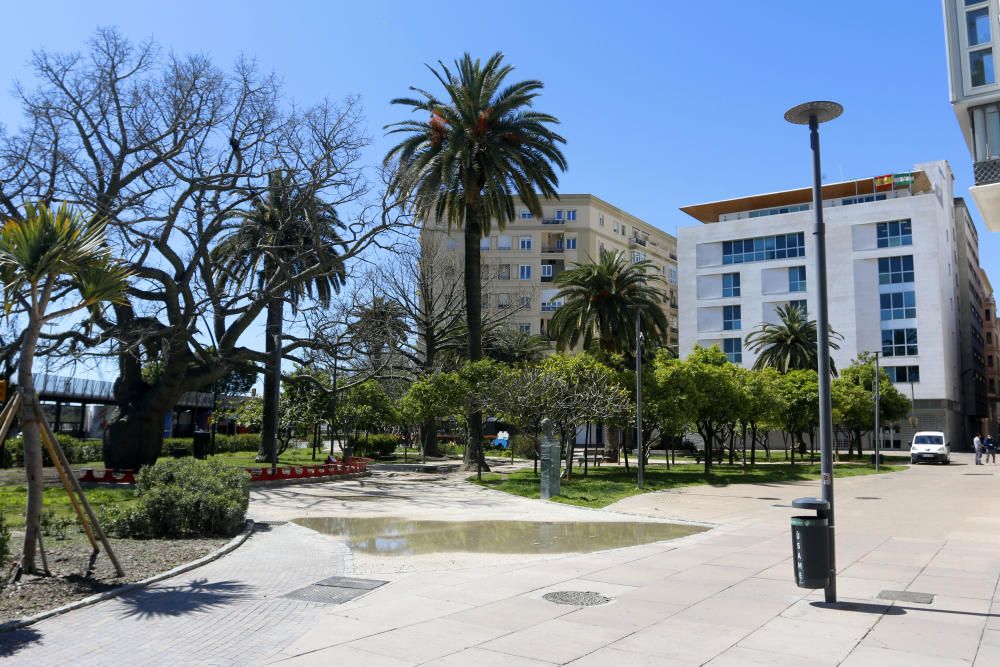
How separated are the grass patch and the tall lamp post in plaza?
499 inches

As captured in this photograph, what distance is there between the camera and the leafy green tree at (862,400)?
1825 inches

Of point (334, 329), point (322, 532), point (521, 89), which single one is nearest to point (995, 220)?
point (521, 89)

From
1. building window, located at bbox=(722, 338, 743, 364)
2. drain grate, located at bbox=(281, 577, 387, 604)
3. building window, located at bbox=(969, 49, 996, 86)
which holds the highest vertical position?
building window, located at bbox=(969, 49, 996, 86)

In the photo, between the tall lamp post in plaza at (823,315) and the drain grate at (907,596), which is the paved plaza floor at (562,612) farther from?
the tall lamp post in plaza at (823,315)

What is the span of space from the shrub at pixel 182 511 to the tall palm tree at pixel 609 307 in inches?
1018

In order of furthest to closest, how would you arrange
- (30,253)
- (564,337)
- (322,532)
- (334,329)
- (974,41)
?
(564,337) → (334,329) → (974,41) → (322,532) → (30,253)

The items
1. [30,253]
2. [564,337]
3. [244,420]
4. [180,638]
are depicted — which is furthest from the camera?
[244,420]

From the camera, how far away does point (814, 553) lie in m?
8.40

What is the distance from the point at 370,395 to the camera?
142 feet

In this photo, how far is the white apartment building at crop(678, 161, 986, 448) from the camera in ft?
215

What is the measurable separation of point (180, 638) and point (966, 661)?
6.64m

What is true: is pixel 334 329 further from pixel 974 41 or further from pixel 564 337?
pixel 974 41

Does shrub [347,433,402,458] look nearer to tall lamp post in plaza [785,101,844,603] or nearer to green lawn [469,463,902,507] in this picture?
green lawn [469,463,902,507]

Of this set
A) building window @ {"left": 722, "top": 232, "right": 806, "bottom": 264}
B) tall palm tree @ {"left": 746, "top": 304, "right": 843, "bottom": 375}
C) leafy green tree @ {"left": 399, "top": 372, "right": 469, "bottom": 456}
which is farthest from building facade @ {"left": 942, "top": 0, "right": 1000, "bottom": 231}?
building window @ {"left": 722, "top": 232, "right": 806, "bottom": 264}
